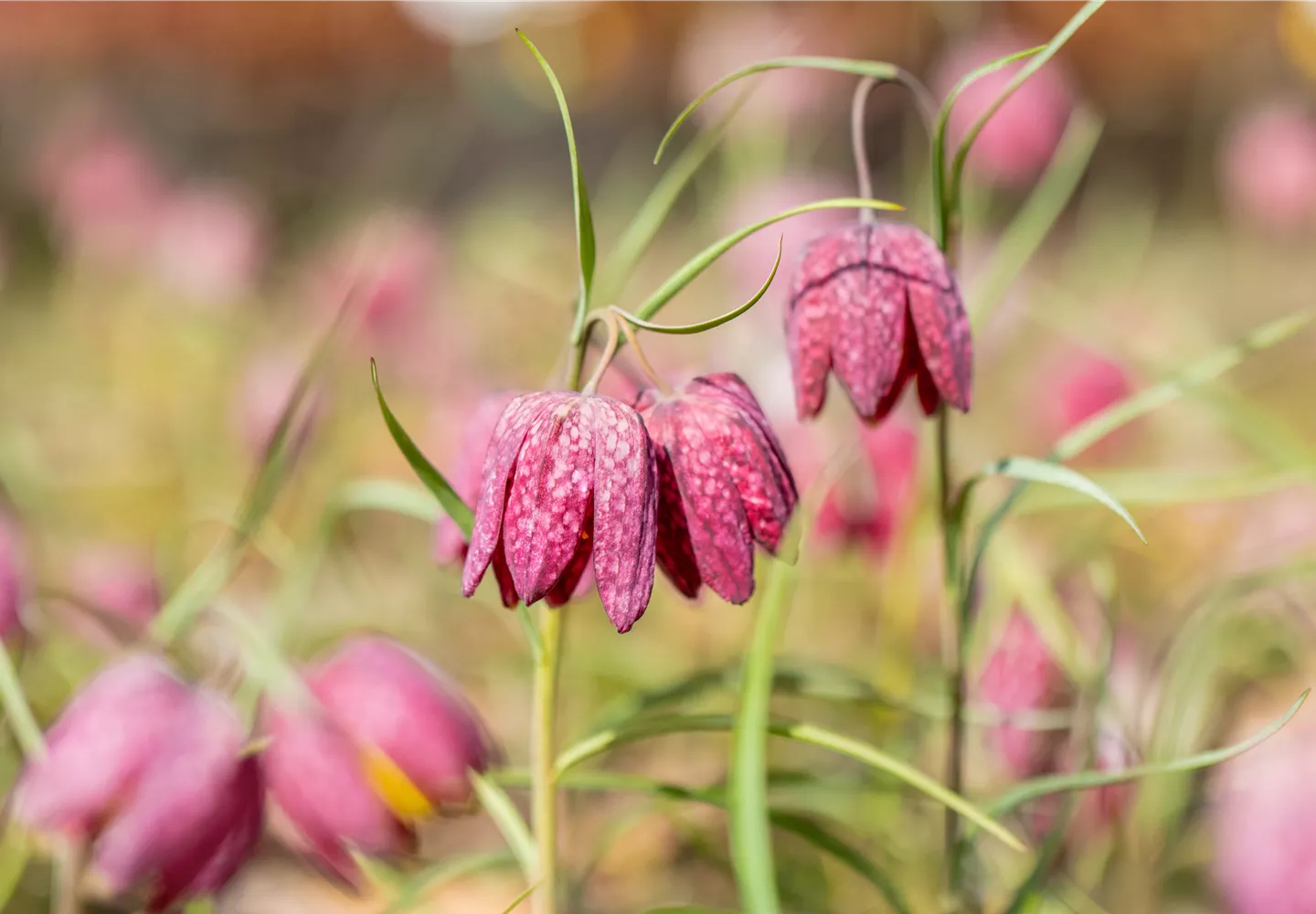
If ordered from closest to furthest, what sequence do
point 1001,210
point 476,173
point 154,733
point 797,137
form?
point 154,733 < point 797,137 < point 1001,210 < point 476,173

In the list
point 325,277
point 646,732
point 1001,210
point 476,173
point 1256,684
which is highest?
point 476,173

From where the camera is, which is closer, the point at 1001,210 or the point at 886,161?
the point at 1001,210

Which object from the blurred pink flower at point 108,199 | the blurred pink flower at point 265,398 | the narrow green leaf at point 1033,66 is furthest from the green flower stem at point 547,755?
the blurred pink flower at point 108,199

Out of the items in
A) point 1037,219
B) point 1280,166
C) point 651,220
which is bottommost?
point 651,220

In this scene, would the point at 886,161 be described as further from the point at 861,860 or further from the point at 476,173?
the point at 861,860

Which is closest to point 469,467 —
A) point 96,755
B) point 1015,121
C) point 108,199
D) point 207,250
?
point 96,755

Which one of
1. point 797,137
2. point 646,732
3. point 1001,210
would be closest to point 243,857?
point 646,732

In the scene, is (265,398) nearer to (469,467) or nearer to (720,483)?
(469,467)

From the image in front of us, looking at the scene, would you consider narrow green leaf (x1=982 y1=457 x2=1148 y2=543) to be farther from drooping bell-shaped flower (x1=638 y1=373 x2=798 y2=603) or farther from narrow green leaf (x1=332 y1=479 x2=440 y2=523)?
narrow green leaf (x1=332 y1=479 x2=440 y2=523)
